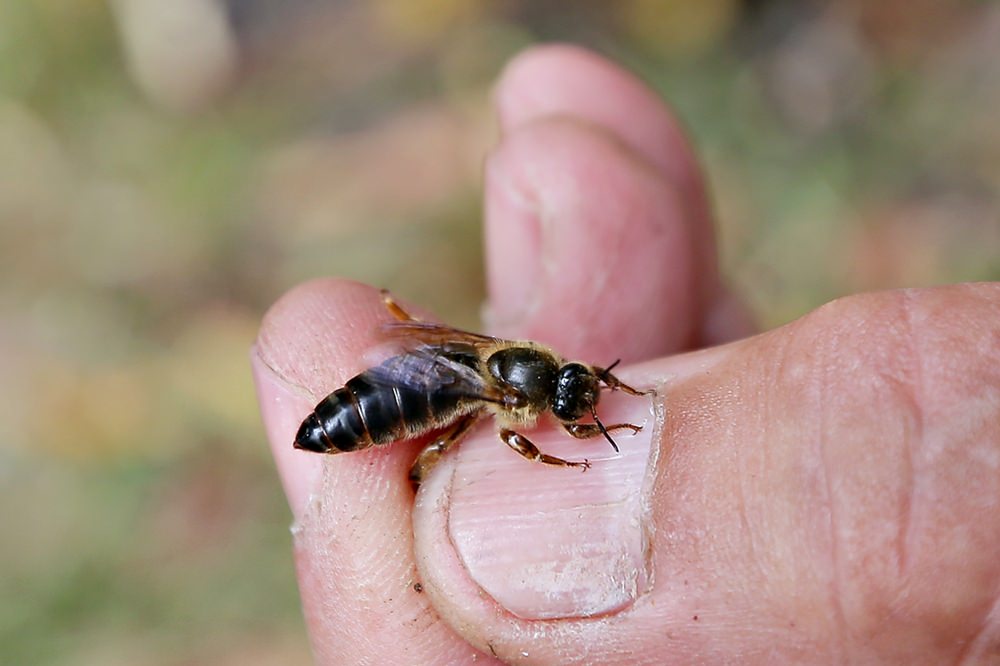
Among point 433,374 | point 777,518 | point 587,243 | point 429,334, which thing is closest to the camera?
point 777,518

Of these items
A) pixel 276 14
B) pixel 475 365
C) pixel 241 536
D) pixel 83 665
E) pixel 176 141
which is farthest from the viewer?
pixel 276 14

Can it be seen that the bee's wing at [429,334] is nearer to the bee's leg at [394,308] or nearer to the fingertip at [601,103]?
the bee's leg at [394,308]

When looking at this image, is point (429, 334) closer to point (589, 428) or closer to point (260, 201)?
point (589, 428)

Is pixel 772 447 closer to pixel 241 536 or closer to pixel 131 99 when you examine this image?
pixel 241 536

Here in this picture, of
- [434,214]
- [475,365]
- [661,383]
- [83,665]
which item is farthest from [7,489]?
[661,383]

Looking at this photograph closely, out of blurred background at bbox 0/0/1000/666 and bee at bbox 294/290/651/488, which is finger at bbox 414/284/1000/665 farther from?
blurred background at bbox 0/0/1000/666

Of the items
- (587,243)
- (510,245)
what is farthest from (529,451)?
(510,245)

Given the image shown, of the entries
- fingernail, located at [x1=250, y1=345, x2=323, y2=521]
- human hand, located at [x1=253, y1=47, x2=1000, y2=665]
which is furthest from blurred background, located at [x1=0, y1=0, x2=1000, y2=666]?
human hand, located at [x1=253, y1=47, x2=1000, y2=665]
